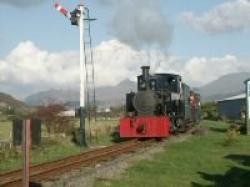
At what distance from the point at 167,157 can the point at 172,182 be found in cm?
636

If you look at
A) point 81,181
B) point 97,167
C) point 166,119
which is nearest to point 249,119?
Result: point 166,119

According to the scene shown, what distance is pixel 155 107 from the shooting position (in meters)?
30.2

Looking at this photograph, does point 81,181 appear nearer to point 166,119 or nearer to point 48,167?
point 48,167

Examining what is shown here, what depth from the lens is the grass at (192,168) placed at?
593 inches

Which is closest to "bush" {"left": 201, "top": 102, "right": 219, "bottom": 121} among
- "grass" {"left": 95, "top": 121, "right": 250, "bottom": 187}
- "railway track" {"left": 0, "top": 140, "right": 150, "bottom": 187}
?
"grass" {"left": 95, "top": 121, "right": 250, "bottom": 187}

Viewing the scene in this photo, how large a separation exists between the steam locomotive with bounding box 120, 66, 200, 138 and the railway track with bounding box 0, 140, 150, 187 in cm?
392

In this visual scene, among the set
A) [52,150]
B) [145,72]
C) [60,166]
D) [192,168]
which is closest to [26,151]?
[60,166]

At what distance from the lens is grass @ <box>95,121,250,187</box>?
1507cm

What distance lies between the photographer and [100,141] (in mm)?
31750

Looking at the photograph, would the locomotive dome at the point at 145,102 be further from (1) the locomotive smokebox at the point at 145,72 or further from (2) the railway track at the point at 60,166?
(2) the railway track at the point at 60,166

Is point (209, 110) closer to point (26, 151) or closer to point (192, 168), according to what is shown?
point (192, 168)

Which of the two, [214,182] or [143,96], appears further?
[143,96]

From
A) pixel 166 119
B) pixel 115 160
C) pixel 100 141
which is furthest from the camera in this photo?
pixel 100 141

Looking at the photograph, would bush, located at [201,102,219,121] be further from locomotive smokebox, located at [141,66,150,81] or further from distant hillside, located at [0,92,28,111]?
locomotive smokebox, located at [141,66,150,81]
